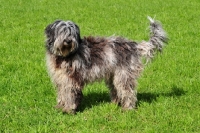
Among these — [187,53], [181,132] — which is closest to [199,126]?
[181,132]

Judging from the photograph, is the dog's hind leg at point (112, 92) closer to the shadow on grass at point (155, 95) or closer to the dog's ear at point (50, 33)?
the shadow on grass at point (155, 95)

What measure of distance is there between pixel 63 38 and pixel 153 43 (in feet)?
6.64

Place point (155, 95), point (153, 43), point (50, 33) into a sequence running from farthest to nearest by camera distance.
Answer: point (155, 95) < point (153, 43) < point (50, 33)

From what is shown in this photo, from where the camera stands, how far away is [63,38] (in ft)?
21.9

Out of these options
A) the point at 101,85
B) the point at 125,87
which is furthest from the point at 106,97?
the point at 125,87

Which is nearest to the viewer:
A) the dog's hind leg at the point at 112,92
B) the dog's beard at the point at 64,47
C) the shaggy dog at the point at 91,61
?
the dog's beard at the point at 64,47

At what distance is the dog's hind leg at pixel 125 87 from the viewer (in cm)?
744

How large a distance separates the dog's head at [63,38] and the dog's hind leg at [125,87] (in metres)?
1.12

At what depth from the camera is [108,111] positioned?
24.3 ft

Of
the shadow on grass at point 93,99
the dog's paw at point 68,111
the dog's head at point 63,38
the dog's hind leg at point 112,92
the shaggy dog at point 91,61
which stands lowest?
the shadow on grass at point 93,99

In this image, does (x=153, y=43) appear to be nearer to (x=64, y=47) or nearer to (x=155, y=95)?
(x=155, y=95)

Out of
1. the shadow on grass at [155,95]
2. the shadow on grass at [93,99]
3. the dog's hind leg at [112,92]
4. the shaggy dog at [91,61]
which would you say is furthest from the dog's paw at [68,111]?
the shadow on grass at [155,95]

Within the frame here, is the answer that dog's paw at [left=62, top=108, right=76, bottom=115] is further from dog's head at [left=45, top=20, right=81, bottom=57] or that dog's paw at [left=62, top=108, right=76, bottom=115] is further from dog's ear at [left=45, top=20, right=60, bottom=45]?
dog's ear at [left=45, top=20, right=60, bottom=45]

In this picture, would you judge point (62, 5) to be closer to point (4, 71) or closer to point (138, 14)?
point (138, 14)
